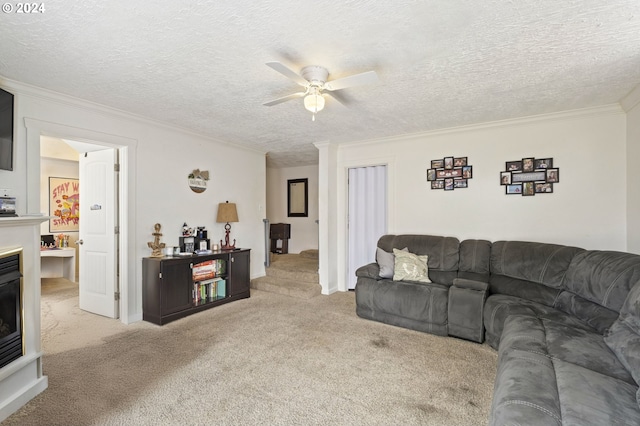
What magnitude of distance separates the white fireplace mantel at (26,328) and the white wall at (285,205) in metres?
4.99

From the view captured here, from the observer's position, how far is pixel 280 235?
6.93 metres

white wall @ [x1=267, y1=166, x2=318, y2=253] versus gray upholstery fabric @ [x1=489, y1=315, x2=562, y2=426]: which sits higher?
white wall @ [x1=267, y1=166, x2=318, y2=253]

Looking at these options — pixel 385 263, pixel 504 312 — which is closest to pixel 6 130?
pixel 385 263

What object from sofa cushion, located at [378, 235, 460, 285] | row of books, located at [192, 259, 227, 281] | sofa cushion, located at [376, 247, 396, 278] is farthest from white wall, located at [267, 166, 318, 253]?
sofa cushion, located at [376, 247, 396, 278]

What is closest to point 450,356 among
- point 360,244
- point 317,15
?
point 360,244

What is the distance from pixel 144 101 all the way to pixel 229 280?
2.51 meters

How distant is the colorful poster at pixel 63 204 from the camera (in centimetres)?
545

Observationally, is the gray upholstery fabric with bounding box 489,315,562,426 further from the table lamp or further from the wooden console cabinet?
the table lamp

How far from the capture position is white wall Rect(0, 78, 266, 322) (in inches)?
104

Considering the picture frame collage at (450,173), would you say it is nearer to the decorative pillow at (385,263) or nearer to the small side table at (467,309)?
the decorative pillow at (385,263)

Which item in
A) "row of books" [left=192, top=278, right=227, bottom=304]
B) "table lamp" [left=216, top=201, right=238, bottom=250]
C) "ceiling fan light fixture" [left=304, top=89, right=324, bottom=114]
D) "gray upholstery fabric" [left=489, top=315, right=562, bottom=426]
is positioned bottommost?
"row of books" [left=192, top=278, right=227, bottom=304]

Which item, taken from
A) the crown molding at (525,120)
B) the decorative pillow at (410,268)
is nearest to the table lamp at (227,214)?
the decorative pillow at (410,268)

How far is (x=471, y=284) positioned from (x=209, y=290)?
130 inches

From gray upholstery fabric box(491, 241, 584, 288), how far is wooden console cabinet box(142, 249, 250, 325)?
343 cm
